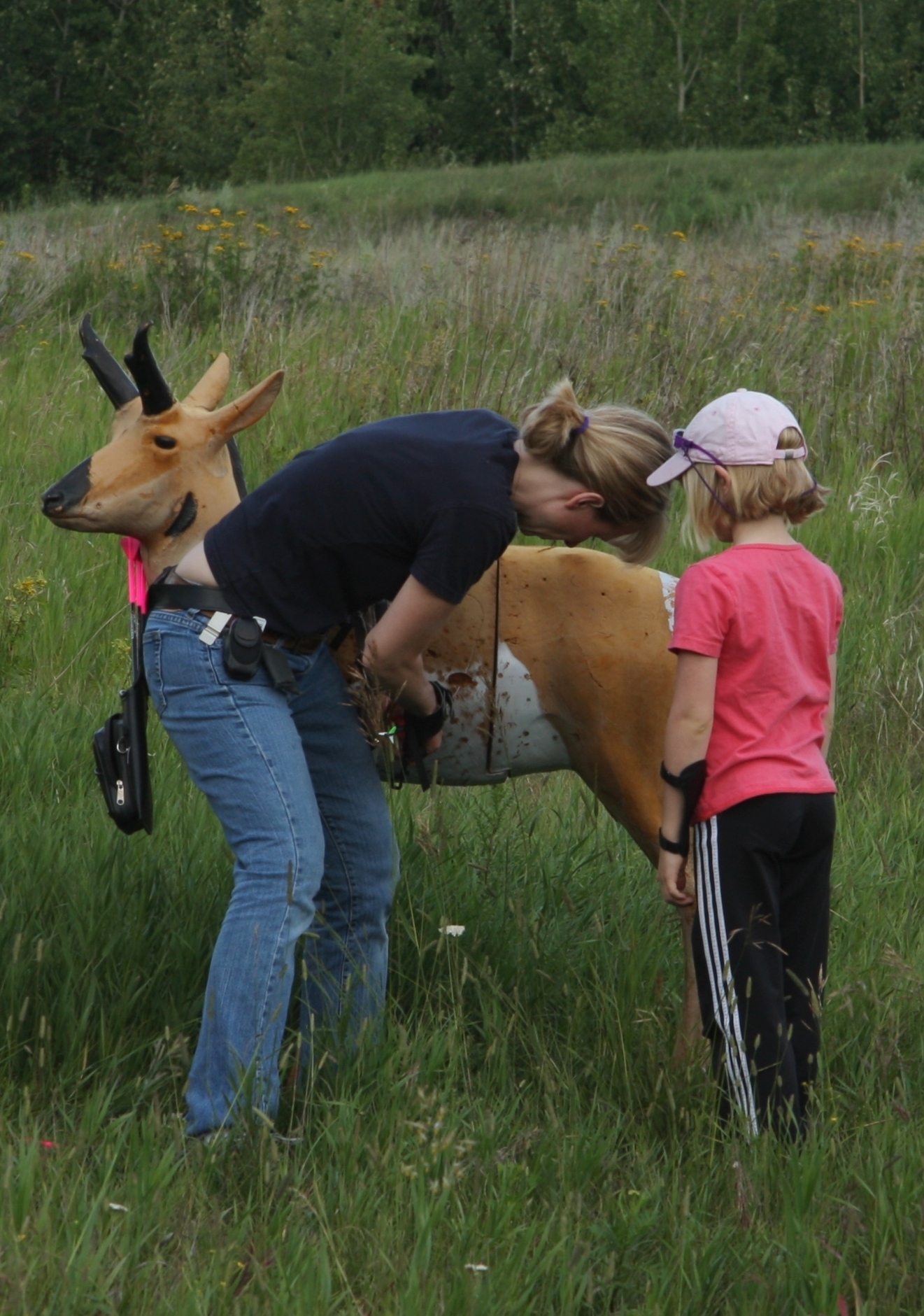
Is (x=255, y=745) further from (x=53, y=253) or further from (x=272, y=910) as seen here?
(x=53, y=253)

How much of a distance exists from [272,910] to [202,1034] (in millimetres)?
257

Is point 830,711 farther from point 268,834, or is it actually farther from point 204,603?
point 204,603

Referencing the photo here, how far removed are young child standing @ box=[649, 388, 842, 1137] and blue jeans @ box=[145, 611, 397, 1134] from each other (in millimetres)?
686

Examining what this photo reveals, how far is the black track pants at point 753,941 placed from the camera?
2613mm

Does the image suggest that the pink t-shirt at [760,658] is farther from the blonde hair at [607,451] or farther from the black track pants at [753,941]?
the blonde hair at [607,451]

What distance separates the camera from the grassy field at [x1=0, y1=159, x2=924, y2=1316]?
215cm

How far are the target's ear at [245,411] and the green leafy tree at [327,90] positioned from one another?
34802 millimetres

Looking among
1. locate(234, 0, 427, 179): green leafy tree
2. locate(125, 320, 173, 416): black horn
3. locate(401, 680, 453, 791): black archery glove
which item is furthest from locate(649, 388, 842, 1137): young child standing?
locate(234, 0, 427, 179): green leafy tree

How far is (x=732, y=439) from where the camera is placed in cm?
267

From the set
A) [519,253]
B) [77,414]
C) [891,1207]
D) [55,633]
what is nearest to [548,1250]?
[891,1207]

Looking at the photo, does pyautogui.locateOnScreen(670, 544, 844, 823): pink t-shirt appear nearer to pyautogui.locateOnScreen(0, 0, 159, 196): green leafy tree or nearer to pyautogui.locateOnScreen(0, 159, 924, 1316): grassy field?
pyautogui.locateOnScreen(0, 159, 924, 1316): grassy field

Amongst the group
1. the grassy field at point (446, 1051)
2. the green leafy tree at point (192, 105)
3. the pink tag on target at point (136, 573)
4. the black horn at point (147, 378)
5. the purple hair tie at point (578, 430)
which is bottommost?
the grassy field at point (446, 1051)

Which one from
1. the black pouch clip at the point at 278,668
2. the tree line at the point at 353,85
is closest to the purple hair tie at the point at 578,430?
the black pouch clip at the point at 278,668

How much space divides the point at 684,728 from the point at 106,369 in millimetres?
1433
